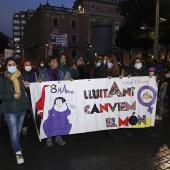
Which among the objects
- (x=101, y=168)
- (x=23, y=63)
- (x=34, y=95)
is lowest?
(x=101, y=168)

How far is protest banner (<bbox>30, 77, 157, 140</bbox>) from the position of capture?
16.5 feet

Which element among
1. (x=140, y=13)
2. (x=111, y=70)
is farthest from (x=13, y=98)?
(x=140, y=13)

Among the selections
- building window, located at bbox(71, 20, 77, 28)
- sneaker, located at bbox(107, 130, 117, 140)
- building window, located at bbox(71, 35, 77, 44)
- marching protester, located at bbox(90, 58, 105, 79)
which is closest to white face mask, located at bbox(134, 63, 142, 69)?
marching protester, located at bbox(90, 58, 105, 79)

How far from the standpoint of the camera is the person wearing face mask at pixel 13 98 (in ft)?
13.8

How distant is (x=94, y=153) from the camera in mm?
4746

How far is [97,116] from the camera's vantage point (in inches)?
214

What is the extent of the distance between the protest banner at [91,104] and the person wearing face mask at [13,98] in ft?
1.84

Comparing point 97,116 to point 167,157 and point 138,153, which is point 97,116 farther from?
point 167,157

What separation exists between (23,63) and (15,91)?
67.9 inches

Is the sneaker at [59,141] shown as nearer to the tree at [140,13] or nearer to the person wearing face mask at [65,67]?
the person wearing face mask at [65,67]

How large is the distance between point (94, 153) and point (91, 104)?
112 cm

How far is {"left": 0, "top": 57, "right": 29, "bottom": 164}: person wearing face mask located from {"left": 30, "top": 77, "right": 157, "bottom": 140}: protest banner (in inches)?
22.1

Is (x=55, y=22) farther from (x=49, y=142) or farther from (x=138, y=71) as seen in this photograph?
(x=49, y=142)

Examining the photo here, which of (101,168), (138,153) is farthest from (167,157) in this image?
(101,168)
